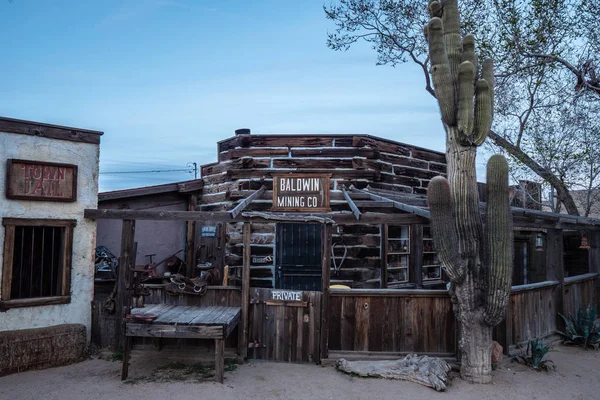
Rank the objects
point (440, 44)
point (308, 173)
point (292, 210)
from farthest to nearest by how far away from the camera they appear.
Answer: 1. point (308, 173)
2. point (292, 210)
3. point (440, 44)

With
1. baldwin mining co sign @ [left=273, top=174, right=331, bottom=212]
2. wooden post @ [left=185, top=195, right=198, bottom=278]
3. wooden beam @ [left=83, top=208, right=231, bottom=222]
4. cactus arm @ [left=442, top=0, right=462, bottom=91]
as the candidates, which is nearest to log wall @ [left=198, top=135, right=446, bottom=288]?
wooden post @ [left=185, top=195, right=198, bottom=278]

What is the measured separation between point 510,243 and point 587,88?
7.46 meters

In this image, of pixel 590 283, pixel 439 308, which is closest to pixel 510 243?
pixel 439 308

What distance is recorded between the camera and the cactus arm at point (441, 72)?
671cm

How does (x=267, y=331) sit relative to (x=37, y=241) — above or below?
below

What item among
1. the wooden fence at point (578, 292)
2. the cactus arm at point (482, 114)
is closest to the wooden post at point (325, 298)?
the cactus arm at point (482, 114)

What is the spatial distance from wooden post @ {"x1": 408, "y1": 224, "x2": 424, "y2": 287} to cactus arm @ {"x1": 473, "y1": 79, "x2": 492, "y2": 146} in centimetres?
496

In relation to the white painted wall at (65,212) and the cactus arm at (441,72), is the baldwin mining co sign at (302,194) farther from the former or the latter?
the white painted wall at (65,212)

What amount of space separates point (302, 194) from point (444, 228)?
11.3ft

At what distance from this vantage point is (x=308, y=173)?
1073cm

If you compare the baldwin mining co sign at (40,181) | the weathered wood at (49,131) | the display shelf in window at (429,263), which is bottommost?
the display shelf in window at (429,263)

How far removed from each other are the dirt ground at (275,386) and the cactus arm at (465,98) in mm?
3756

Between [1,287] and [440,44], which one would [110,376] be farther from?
[440,44]

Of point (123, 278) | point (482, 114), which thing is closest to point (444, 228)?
point (482, 114)
